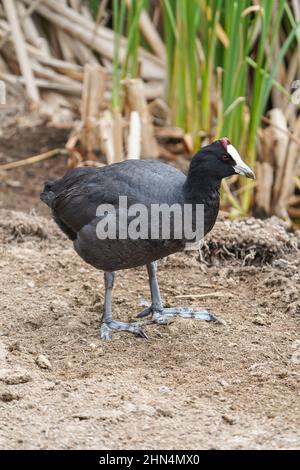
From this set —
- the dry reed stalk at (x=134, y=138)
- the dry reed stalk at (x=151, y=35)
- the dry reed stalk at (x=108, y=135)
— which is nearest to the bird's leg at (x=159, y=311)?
the dry reed stalk at (x=134, y=138)

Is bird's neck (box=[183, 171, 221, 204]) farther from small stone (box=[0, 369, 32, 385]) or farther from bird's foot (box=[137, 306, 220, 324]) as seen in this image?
small stone (box=[0, 369, 32, 385])

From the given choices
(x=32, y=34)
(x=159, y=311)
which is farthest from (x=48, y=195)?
(x=32, y=34)

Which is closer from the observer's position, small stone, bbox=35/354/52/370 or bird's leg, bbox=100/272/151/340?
small stone, bbox=35/354/52/370

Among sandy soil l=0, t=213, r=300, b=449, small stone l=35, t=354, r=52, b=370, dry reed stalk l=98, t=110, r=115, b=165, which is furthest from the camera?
dry reed stalk l=98, t=110, r=115, b=165

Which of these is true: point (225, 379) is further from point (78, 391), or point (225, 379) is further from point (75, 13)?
point (75, 13)

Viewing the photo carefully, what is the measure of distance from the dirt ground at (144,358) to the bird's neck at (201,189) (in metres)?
0.63

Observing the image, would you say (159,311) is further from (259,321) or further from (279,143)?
(279,143)

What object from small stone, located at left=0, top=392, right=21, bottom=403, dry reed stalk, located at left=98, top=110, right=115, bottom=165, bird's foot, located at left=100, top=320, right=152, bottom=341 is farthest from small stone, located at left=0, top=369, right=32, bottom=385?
dry reed stalk, located at left=98, top=110, right=115, bottom=165

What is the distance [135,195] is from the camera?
3564 millimetres

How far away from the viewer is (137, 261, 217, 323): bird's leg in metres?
3.90

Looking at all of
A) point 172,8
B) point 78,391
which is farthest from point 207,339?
point 172,8

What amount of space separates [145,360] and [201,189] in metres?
0.74

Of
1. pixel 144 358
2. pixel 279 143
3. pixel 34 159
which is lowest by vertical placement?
pixel 144 358

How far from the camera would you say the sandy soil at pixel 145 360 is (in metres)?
2.94
